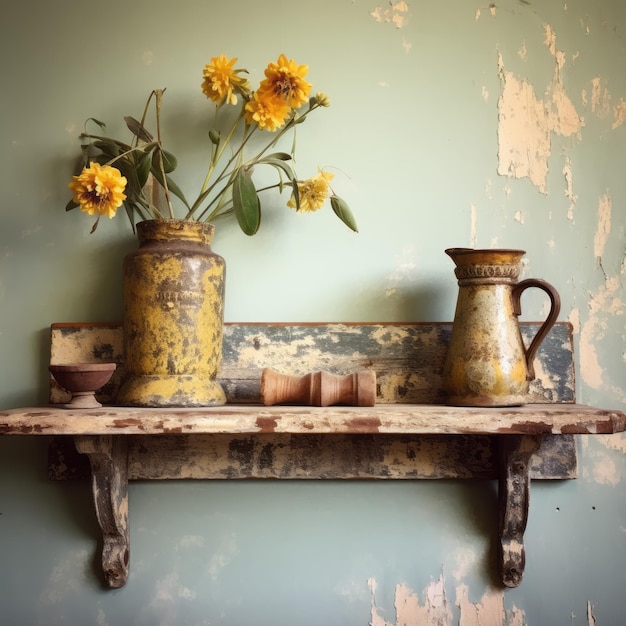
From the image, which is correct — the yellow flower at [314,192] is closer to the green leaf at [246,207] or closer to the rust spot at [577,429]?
the green leaf at [246,207]

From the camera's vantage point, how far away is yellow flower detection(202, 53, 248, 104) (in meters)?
1.20

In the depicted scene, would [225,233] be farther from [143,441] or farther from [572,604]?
[572,604]

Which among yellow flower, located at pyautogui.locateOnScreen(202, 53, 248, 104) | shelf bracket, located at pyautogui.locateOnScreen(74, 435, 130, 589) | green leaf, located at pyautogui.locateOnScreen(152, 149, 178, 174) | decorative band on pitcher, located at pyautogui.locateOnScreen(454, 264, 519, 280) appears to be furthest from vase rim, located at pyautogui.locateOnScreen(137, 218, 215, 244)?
decorative band on pitcher, located at pyautogui.locateOnScreen(454, 264, 519, 280)

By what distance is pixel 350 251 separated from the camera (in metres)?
1.35

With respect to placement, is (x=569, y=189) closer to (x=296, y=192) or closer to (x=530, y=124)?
(x=530, y=124)

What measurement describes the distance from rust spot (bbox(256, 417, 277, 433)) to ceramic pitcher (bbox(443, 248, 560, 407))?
355 mm

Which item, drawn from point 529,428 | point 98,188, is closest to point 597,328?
point 529,428

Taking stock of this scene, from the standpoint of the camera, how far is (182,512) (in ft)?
4.29

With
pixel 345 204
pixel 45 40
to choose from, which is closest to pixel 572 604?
pixel 345 204

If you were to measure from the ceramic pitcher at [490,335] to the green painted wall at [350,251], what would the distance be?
0.15m

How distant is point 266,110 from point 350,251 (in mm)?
325

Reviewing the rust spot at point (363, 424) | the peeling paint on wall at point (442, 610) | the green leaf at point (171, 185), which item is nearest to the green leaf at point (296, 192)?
the green leaf at point (171, 185)

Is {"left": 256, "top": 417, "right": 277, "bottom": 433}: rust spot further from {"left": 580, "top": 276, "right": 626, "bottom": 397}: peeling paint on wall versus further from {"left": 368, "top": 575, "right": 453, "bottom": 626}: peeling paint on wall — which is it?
{"left": 580, "top": 276, "right": 626, "bottom": 397}: peeling paint on wall

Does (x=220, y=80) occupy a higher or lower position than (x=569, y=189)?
higher
